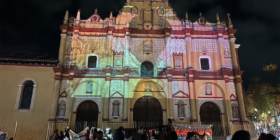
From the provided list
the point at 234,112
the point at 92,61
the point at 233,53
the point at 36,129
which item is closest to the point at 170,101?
the point at 234,112

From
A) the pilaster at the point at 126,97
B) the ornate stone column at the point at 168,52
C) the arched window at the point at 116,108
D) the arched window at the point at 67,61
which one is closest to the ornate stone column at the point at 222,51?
the ornate stone column at the point at 168,52

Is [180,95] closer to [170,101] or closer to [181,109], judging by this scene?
[170,101]

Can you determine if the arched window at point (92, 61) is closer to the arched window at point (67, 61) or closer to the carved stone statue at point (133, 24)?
the arched window at point (67, 61)

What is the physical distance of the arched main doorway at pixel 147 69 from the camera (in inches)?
819

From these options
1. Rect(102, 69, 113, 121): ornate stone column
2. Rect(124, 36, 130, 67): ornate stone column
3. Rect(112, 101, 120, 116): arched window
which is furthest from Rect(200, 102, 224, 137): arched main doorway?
Rect(102, 69, 113, 121): ornate stone column

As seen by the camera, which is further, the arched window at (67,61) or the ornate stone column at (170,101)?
the arched window at (67,61)

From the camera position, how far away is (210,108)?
20188mm

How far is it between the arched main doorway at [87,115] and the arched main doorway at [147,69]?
566 centimetres

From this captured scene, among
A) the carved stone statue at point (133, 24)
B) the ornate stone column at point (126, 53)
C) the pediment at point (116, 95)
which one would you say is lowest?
the pediment at point (116, 95)

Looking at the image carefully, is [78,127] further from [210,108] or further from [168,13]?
[168,13]

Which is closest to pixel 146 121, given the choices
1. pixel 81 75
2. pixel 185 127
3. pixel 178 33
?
pixel 185 127

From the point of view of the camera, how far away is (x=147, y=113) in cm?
1964

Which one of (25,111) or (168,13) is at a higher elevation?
(168,13)

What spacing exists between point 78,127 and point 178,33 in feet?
44.7
